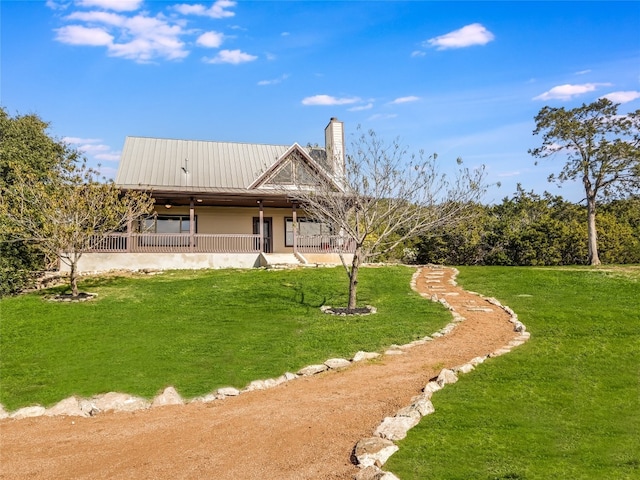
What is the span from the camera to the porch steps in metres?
21.2

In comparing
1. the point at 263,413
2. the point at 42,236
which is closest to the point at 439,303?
the point at 263,413

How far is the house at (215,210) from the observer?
21688mm

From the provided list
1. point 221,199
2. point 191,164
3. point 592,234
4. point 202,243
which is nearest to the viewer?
point 221,199

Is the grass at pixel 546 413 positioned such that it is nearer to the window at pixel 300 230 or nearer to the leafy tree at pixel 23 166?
the leafy tree at pixel 23 166

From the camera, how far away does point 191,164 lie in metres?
25.7

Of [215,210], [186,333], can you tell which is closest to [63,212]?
[186,333]

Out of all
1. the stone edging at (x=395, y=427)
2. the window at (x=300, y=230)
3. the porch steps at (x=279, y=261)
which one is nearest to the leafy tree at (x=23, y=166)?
the porch steps at (x=279, y=261)

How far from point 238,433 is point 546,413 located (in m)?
4.18

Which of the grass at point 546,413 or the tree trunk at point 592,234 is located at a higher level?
the tree trunk at point 592,234

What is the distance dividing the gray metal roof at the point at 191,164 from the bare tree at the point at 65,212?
19.8 ft

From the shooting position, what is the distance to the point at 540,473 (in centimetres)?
473

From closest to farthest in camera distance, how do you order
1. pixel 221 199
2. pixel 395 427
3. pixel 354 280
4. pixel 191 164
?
pixel 395 427 < pixel 354 280 < pixel 221 199 < pixel 191 164

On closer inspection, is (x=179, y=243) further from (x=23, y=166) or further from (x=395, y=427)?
(x=395, y=427)

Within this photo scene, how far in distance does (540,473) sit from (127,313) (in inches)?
451
